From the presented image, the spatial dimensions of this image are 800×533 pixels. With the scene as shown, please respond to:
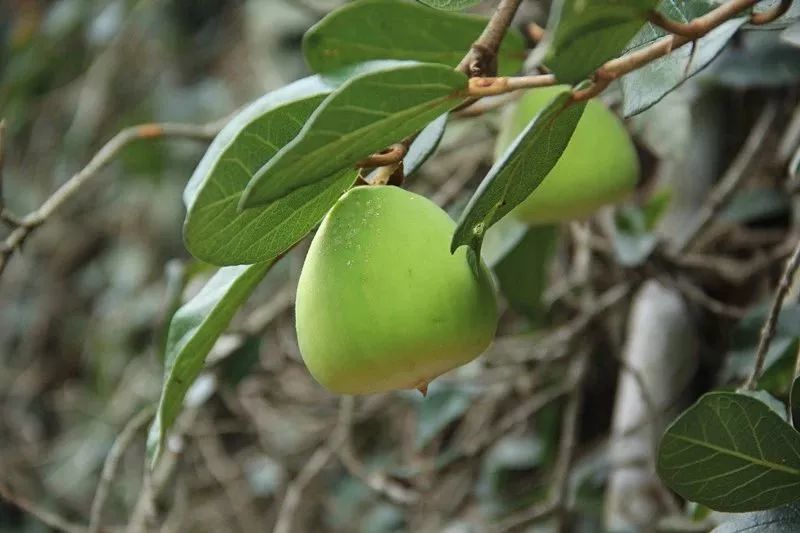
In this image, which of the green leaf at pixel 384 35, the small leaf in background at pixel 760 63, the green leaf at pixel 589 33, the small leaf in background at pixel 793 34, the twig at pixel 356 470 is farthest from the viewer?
the twig at pixel 356 470

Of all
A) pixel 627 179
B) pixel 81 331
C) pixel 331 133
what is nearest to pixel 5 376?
pixel 81 331

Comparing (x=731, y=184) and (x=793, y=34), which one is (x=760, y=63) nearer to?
(x=731, y=184)

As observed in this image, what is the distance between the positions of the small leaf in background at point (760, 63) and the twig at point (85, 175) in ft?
1.50

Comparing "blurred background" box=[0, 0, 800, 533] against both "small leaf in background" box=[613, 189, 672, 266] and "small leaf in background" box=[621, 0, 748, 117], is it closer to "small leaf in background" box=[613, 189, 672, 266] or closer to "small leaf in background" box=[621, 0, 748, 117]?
"small leaf in background" box=[613, 189, 672, 266]

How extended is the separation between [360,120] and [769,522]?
29 cm

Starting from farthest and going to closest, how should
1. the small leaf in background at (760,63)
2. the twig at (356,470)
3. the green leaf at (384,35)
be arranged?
the twig at (356,470)
the small leaf in background at (760,63)
the green leaf at (384,35)

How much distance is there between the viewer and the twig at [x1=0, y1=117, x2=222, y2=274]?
63 centimetres

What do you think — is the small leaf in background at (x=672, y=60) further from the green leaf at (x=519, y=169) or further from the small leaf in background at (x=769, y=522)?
the small leaf in background at (x=769, y=522)

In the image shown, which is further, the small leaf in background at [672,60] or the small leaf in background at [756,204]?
the small leaf in background at [756,204]

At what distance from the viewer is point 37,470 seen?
5.97 feet

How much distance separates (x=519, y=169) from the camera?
0.45 meters

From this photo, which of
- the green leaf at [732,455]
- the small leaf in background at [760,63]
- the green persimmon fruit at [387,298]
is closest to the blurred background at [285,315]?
the small leaf in background at [760,63]

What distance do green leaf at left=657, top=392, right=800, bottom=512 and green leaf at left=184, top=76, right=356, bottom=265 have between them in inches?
7.8

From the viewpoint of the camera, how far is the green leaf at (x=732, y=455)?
47cm
